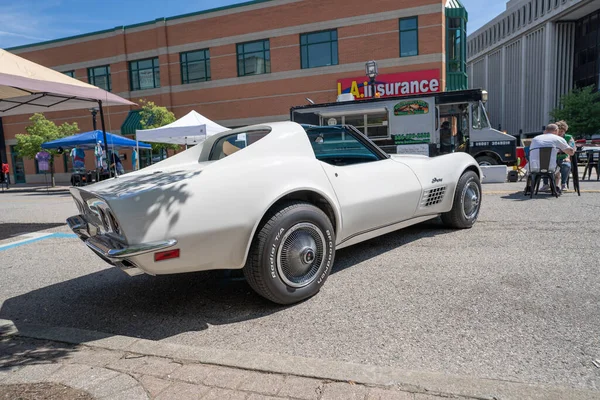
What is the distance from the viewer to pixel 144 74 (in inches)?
1029

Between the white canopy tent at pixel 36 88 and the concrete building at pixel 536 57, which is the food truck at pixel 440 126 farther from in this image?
the concrete building at pixel 536 57

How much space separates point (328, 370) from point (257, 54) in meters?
23.5

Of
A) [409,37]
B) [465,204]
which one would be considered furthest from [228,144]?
[409,37]

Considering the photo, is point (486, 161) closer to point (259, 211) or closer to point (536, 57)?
point (259, 211)

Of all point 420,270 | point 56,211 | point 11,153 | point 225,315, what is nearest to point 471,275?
point 420,270

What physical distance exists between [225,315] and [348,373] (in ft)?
3.85

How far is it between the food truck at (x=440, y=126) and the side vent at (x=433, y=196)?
24.7 feet

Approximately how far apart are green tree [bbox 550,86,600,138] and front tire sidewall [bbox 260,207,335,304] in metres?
44.4

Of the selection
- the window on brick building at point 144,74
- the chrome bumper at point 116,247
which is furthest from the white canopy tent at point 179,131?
the window on brick building at point 144,74

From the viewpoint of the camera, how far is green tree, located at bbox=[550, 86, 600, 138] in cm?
3753

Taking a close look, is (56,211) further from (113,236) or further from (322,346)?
(322,346)

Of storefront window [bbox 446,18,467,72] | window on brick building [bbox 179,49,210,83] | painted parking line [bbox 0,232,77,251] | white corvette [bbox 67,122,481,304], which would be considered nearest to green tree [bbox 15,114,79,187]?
window on brick building [bbox 179,49,210,83]

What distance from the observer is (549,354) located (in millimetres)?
2111

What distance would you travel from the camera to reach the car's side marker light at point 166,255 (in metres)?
2.42
